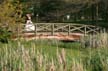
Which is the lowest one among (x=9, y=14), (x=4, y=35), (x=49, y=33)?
(x=49, y=33)

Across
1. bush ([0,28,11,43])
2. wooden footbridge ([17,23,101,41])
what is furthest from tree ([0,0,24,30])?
wooden footbridge ([17,23,101,41])

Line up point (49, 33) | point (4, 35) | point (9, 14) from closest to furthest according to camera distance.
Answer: point (9, 14) < point (4, 35) < point (49, 33)

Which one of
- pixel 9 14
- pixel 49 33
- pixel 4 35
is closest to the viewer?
pixel 9 14

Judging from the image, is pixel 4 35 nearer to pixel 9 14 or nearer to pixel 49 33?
pixel 9 14

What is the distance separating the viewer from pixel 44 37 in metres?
23.3

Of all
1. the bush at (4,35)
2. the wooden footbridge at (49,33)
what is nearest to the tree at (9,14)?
the bush at (4,35)

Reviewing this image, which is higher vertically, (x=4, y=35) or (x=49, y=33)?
(x=4, y=35)

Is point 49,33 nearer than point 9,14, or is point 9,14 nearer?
point 9,14

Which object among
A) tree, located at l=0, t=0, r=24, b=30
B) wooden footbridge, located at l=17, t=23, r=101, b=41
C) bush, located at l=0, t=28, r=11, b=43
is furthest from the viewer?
wooden footbridge, located at l=17, t=23, r=101, b=41

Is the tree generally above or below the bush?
above

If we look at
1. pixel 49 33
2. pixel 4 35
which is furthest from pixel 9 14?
pixel 49 33

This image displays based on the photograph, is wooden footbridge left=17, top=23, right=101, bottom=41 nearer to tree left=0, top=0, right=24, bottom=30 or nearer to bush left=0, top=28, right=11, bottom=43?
bush left=0, top=28, right=11, bottom=43

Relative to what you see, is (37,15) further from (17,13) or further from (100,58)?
(100,58)

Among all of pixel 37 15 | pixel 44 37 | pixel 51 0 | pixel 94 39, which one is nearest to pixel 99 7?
pixel 51 0
